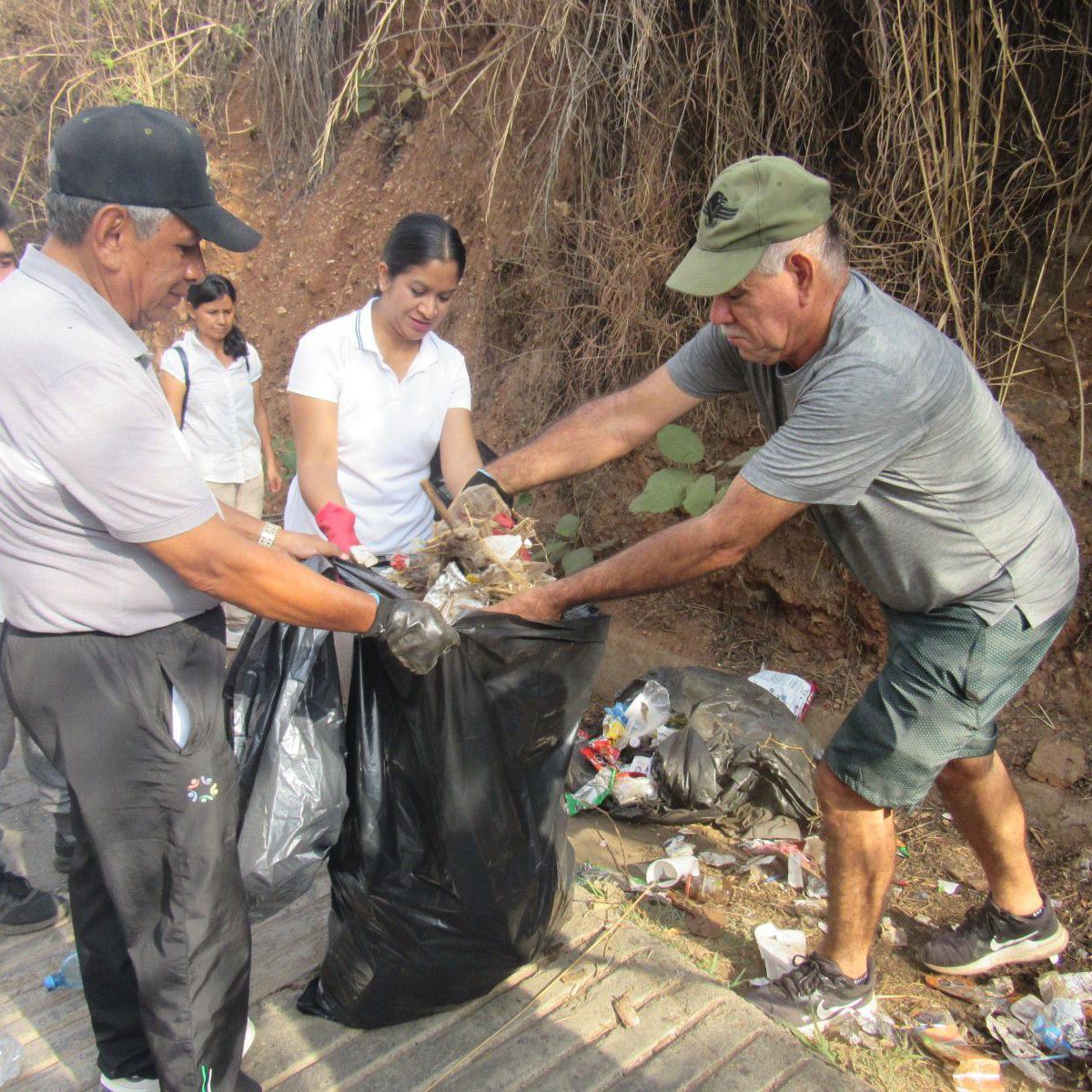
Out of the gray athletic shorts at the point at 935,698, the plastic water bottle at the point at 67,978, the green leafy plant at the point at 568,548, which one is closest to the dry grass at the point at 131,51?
the green leafy plant at the point at 568,548

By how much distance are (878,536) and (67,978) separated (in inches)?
88.3

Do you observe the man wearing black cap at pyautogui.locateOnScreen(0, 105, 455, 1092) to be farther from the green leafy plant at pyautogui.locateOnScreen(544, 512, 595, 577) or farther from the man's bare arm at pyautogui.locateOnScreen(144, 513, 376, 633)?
the green leafy plant at pyautogui.locateOnScreen(544, 512, 595, 577)

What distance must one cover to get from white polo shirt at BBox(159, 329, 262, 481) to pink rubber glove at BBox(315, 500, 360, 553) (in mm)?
2398

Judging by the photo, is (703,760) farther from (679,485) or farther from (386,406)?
(386,406)

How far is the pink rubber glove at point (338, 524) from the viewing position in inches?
91.5

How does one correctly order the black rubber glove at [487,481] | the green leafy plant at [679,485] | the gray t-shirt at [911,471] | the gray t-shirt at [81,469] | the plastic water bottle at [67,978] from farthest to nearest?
1. the green leafy plant at [679,485]
2. the black rubber glove at [487,481]
3. the plastic water bottle at [67,978]
4. the gray t-shirt at [911,471]
5. the gray t-shirt at [81,469]

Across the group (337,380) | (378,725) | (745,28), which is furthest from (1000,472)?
(745,28)

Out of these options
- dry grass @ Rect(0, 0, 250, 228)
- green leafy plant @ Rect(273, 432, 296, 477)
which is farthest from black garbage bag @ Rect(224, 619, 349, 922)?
dry grass @ Rect(0, 0, 250, 228)

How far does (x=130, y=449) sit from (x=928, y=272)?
2892 millimetres

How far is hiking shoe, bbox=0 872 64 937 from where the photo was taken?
247 centimetres

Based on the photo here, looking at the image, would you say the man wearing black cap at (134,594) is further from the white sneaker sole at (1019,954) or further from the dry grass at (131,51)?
the dry grass at (131,51)

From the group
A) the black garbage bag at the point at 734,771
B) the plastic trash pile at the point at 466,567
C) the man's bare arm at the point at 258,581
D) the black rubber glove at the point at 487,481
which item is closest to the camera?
the man's bare arm at the point at 258,581

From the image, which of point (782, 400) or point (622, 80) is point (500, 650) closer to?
point (782, 400)

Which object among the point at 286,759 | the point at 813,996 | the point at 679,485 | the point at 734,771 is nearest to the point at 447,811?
the point at 286,759
